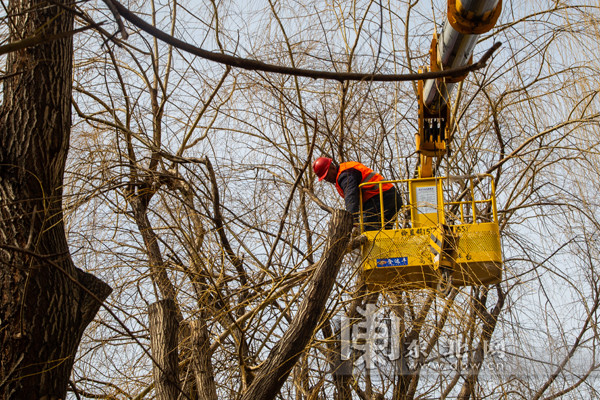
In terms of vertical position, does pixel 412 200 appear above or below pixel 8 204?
above

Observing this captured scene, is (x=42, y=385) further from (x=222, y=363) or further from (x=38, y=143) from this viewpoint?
(x=222, y=363)

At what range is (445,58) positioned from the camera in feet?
20.4

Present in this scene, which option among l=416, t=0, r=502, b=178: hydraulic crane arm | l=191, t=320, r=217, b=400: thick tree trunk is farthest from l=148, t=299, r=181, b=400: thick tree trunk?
l=416, t=0, r=502, b=178: hydraulic crane arm

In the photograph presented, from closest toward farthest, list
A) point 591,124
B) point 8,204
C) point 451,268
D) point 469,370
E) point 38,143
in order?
1. point 8,204
2. point 38,143
3. point 451,268
4. point 469,370
5. point 591,124

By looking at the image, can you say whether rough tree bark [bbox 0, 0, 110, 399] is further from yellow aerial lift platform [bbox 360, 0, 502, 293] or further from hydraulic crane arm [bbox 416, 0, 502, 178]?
hydraulic crane arm [bbox 416, 0, 502, 178]

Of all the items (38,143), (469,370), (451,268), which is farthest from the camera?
(469,370)

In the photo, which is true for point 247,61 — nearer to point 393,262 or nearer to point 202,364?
point 202,364

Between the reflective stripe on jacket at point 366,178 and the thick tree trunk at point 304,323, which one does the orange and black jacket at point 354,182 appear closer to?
the reflective stripe on jacket at point 366,178

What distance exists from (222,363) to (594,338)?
3.81 m

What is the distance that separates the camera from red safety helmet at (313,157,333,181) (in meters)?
7.05

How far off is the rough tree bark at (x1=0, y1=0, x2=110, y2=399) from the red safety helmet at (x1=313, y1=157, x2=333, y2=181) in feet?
11.9

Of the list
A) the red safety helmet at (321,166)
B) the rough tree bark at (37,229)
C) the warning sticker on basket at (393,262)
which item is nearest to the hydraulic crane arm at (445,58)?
the red safety helmet at (321,166)

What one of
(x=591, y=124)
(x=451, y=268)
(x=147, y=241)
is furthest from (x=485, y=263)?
(x=147, y=241)

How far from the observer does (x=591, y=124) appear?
664 cm
